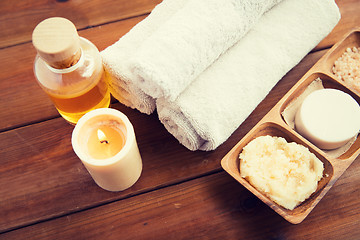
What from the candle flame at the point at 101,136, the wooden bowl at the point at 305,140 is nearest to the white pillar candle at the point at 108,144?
the candle flame at the point at 101,136

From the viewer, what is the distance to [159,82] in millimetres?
377

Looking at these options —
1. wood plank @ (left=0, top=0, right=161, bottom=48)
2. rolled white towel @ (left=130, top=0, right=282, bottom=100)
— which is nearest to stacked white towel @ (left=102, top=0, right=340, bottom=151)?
rolled white towel @ (left=130, top=0, right=282, bottom=100)

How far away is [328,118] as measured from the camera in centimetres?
45

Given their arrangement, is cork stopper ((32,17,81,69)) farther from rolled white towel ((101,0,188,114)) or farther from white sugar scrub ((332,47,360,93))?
white sugar scrub ((332,47,360,93))

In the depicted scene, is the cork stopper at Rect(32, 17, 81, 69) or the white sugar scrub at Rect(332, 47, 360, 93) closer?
the cork stopper at Rect(32, 17, 81, 69)

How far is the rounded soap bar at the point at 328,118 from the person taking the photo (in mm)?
440

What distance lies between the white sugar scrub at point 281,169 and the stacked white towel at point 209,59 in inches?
1.9

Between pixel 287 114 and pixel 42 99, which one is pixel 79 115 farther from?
pixel 287 114

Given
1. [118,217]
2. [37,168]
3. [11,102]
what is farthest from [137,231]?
[11,102]

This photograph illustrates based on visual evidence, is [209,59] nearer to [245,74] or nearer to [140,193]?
[245,74]

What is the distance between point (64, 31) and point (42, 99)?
0.63 ft

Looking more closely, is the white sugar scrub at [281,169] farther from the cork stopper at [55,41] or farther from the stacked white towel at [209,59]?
the cork stopper at [55,41]

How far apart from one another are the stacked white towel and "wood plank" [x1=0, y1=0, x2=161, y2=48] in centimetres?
12

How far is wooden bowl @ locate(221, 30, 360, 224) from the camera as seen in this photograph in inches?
15.9
